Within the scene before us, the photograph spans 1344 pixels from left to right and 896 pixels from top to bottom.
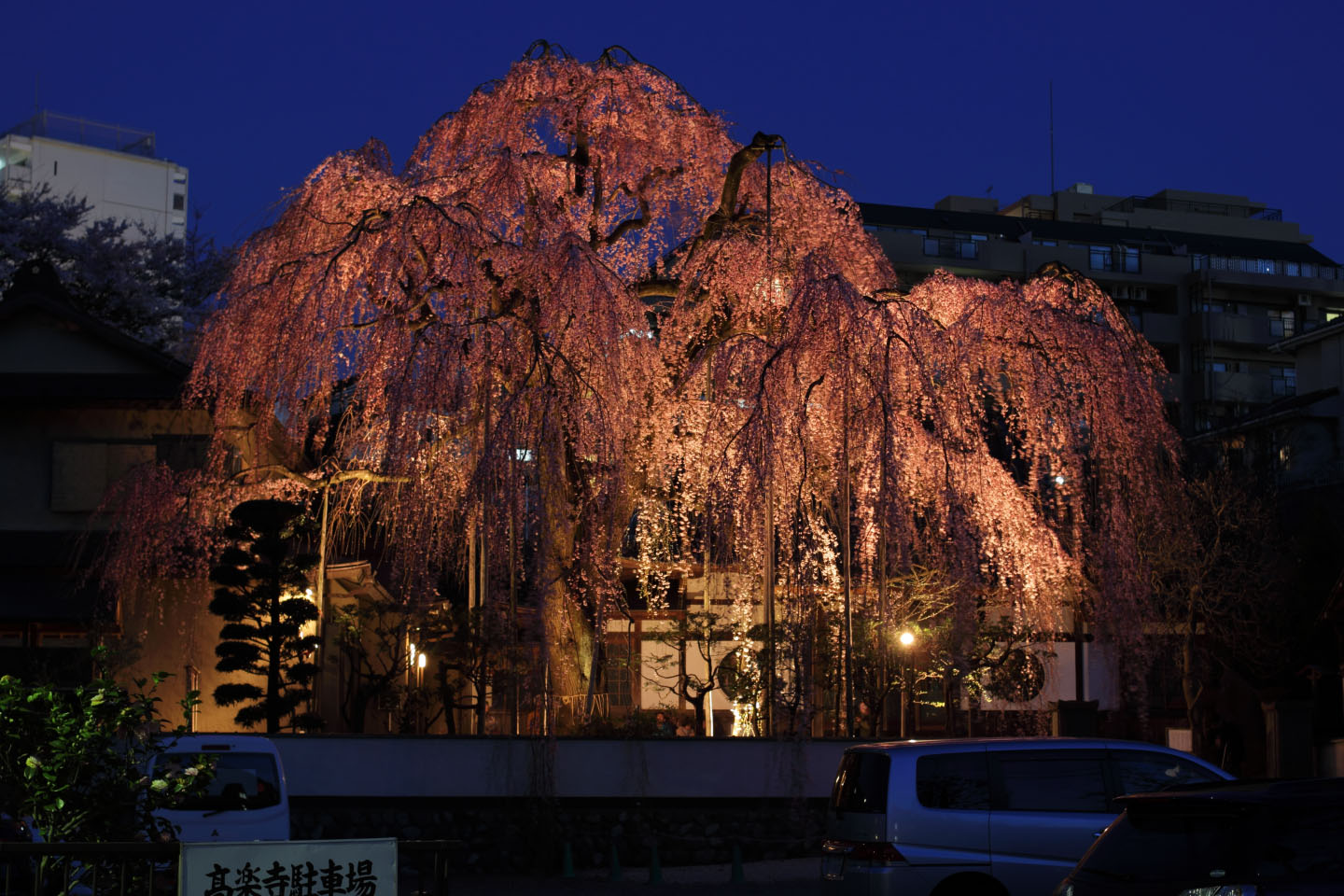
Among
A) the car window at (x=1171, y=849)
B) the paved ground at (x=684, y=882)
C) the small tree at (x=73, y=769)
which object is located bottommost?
the paved ground at (x=684, y=882)

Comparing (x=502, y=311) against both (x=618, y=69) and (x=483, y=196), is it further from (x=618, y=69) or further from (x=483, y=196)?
(x=618, y=69)

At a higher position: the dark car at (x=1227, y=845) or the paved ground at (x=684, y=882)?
the dark car at (x=1227, y=845)

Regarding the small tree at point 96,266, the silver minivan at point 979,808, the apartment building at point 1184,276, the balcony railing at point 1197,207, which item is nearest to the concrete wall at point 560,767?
the silver minivan at point 979,808

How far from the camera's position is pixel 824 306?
14797 millimetres

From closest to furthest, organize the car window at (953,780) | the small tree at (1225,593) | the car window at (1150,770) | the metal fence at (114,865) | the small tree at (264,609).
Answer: the metal fence at (114,865)
the car window at (953,780)
the car window at (1150,770)
the small tree at (264,609)
the small tree at (1225,593)

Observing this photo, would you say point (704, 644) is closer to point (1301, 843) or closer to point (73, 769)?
point (73, 769)

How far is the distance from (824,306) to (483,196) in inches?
162

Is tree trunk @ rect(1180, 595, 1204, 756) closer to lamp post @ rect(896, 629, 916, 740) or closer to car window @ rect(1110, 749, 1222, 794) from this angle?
lamp post @ rect(896, 629, 916, 740)

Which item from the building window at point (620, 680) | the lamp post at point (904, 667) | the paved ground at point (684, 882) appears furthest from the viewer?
the building window at point (620, 680)

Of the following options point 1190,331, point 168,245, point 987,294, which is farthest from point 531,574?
point 1190,331

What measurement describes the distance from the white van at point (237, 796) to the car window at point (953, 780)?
5.88m

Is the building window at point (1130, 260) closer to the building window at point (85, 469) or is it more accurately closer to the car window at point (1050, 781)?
the building window at point (85, 469)

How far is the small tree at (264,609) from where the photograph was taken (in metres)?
17.2

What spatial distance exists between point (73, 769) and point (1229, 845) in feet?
16.9
